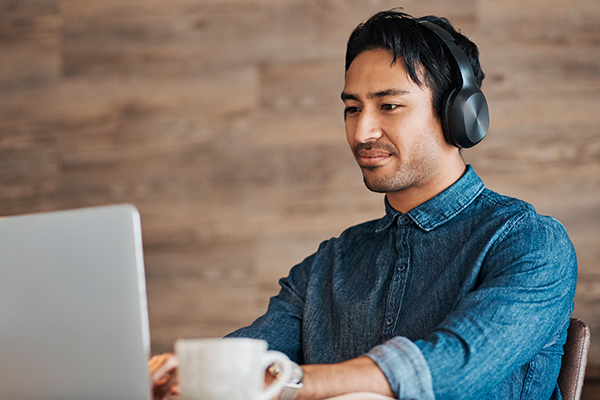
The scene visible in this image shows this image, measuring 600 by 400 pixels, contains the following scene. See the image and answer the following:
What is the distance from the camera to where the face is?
47.3 inches

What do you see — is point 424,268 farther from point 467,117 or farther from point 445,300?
point 467,117

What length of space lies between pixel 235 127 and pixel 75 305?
1.70 m

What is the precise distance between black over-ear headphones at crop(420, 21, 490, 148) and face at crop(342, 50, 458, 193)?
1.8 inches

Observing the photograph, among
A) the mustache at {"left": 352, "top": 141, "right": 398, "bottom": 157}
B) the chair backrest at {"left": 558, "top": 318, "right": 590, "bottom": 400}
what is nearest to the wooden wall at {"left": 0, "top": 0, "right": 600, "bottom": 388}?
the mustache at {"left": 352, "top": 141, "right": 398, "bottom": 157}

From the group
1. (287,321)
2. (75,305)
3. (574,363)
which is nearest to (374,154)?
(287,321)

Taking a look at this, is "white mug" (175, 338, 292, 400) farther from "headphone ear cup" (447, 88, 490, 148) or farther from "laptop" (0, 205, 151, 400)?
"headphone ear cup" (447, 88, 490, 148)

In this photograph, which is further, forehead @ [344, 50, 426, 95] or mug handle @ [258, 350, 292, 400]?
forehead @ [344, 50, 426, 95]

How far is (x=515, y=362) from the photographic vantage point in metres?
0.87

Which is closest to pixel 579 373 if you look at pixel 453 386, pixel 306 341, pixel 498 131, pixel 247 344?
pixel 453 386

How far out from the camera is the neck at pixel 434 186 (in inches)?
48.8

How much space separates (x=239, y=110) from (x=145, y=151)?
0.42 meters

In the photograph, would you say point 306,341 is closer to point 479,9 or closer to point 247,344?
point 247,344

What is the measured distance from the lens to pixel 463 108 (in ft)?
3.81

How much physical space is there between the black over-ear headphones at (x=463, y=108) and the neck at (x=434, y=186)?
0.06m
